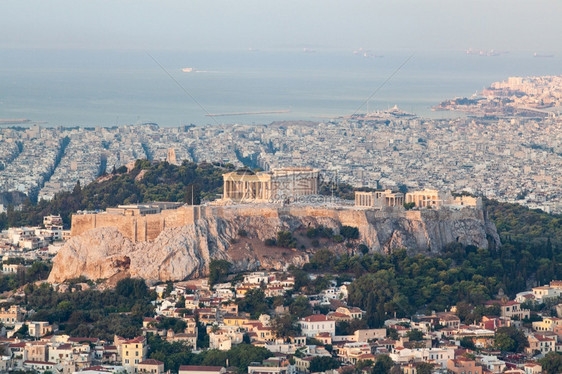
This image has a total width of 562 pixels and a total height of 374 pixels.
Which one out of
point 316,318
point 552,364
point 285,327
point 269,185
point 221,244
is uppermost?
point 269,185

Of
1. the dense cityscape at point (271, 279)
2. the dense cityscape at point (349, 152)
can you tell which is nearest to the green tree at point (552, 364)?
the dense cityscape at point (271, 279)

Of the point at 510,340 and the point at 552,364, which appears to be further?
the point at 510,340

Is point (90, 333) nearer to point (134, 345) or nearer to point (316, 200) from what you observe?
point (134, 345)

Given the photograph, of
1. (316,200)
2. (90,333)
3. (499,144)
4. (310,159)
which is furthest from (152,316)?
(499,144)

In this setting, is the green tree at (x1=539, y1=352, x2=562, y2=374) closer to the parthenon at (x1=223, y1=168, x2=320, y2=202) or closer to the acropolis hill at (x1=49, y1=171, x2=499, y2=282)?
the acropolis hill at (x1=49, y1=171, x2=499, y2=282)

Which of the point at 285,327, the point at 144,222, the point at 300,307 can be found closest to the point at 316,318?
the point at 300,307

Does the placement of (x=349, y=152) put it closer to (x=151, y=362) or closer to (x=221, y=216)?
(x=221, y=216)

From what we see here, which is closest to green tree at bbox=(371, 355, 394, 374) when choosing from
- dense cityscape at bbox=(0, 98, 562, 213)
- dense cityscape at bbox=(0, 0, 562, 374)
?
dense cityscape at bbox=(0, 0, 562, 374)
